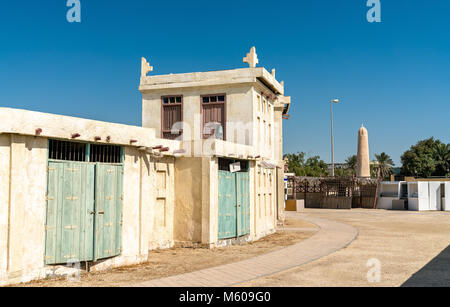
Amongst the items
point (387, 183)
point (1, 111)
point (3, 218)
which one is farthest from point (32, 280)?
point (387, 183)

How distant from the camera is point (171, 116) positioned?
1977 centimetres

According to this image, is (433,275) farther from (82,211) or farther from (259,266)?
(82,211)

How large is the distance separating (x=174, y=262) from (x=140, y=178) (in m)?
2.54

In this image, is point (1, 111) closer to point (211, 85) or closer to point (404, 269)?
point (404, 269)

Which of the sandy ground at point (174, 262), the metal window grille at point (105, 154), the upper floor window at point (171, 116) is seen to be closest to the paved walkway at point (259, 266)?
the sandy ground at point (174, 262)

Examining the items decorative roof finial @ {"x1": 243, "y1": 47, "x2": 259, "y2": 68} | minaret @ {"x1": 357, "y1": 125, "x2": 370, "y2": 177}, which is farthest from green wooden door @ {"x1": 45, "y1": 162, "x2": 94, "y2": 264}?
minaret @ {"x1": 357, "y1": 125, "x2": 370, "y2": 177}

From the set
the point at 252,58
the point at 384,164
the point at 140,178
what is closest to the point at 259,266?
the point at 140,178

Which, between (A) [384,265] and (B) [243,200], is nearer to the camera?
(A) [384,265]

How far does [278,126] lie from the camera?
24188 millimetres

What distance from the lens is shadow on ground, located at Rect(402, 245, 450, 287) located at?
9.07 meters

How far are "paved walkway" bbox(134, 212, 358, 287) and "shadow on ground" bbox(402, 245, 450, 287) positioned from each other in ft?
9.51

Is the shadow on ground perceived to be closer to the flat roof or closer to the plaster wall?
the plaster wall

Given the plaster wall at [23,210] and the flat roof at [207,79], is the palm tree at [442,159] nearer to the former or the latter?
the flat roof at [207,79]
